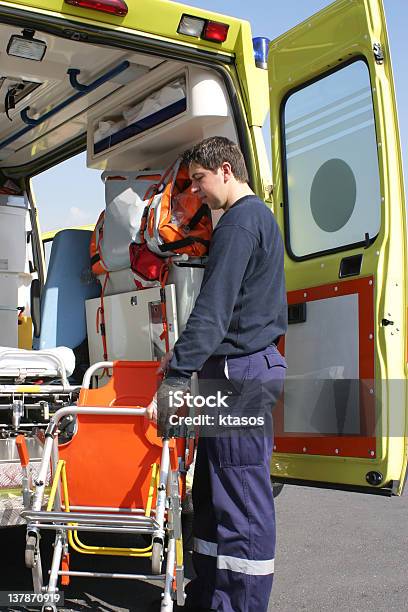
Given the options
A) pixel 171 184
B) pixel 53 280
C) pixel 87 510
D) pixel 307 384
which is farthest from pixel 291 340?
pixel 53 280

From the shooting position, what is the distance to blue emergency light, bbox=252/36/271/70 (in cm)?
406

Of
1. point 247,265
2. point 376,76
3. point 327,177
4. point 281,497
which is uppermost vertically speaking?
point 376,76

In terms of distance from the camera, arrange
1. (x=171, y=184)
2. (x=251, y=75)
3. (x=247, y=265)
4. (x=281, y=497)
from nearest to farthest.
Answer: (x=247, y=265) → (x=251, y=75) → (x=171, y=184) → (x=281, y=497)

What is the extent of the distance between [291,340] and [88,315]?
2.09 meters

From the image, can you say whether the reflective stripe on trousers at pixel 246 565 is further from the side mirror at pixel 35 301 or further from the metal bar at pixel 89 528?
the side mirror at pixel 35 301

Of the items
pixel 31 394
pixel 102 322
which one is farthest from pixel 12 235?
pixel 31 394

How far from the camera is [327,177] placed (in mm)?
3586

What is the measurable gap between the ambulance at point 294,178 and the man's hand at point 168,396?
0.83 m

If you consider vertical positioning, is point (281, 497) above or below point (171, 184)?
below

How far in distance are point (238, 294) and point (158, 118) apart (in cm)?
207

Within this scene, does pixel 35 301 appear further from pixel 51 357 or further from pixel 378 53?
pixel 378 53

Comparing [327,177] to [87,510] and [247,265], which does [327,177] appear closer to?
[247,265]

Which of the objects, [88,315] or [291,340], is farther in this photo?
[88,315]

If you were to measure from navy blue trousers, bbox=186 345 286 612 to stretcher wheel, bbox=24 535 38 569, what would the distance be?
23.4 inches
